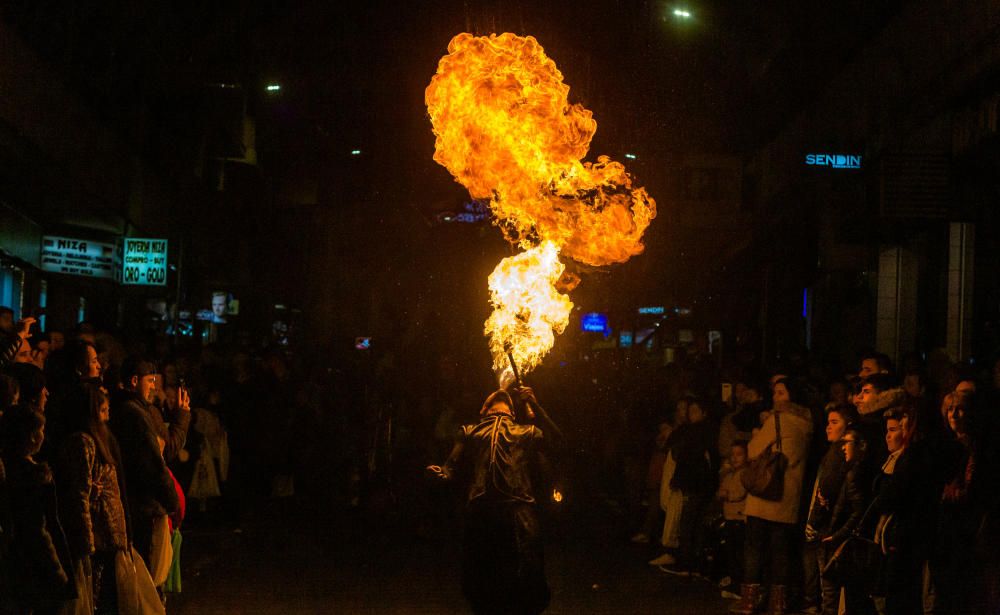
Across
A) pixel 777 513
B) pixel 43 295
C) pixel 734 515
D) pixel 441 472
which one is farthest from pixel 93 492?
pixel 43 295

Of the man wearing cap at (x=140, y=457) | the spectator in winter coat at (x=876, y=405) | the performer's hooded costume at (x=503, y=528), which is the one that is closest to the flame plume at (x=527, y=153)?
the performer's hooded costume at (x=503, y=528)

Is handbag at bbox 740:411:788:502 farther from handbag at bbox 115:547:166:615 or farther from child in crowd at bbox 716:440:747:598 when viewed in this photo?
handbag at bbox 115:547:166:615

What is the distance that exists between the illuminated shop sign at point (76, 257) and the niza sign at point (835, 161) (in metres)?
12.0

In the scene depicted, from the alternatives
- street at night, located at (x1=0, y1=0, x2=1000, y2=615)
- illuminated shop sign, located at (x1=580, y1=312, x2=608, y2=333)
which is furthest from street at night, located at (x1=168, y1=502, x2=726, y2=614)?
illuminated shop sign, located at (x1=580, y1=312, x2=608, y2=333)

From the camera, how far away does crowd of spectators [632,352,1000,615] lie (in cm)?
636

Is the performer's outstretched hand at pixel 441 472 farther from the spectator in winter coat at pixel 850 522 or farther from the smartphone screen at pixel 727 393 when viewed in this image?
the smartphone screen at pixel 727 393

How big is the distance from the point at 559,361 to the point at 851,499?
1048 cm

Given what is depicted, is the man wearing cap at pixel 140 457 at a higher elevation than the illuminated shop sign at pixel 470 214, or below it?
below

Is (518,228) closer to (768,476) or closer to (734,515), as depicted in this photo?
(768,476)

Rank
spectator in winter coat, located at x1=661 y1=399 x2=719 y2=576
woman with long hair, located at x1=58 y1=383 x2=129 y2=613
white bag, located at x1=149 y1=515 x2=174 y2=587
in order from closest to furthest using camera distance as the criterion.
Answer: woman with long hair, located at x1=58 y1=383 x2=129 y2=613 < white bag, located at x1=149 y1=515 x2=174 y2=587 < spectator in winter coat, located at x1=661 y1=399 x2=719 y2=576

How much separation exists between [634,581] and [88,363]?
217 inches

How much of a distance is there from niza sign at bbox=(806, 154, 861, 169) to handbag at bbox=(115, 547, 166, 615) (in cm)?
1204

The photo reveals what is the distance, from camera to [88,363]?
22.8ft

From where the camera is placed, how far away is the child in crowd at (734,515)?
9.70m
